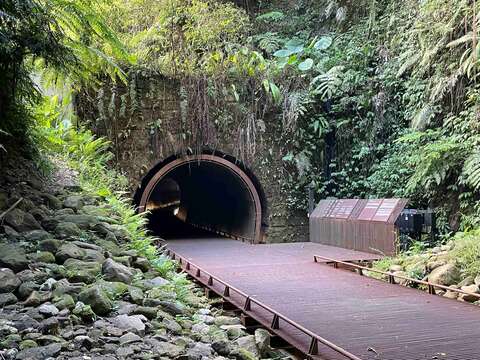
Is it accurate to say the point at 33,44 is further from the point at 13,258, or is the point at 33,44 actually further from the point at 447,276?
the point at 447,276

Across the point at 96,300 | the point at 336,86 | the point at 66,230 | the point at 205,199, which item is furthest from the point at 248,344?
the point at 205,199

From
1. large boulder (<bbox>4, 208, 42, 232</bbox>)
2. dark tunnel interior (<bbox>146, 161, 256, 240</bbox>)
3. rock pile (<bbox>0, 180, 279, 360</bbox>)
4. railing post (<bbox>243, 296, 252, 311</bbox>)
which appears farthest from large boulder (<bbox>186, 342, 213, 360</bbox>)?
dark tunnel interior (<bbox>146, 161, 256, 240</bbox>)

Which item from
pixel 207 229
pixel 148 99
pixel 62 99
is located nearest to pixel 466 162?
pixel 148 99

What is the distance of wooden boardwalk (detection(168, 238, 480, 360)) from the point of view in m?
4.20

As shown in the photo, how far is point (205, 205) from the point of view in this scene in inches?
742

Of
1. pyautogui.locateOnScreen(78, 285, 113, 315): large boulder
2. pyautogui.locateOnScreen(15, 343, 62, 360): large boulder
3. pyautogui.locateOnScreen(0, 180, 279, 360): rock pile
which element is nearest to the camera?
pyautogui.locateOnScreen(15, 343, 62, 360): large boulder

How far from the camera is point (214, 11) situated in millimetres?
13086

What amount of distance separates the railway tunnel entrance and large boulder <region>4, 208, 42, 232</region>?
6143 millimetres

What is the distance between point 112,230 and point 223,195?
34.4 ft

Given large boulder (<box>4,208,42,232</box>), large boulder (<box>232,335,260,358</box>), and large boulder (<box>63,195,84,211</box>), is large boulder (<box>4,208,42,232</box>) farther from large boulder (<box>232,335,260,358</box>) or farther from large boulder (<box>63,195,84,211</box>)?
large boulder (<box>232,335,260,358</box>)

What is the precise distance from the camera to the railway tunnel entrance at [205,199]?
1259cm

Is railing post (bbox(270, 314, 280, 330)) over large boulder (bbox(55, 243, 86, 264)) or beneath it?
beneath

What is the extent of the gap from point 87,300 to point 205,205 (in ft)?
48.1

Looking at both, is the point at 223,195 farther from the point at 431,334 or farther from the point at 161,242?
the point at 431,334
